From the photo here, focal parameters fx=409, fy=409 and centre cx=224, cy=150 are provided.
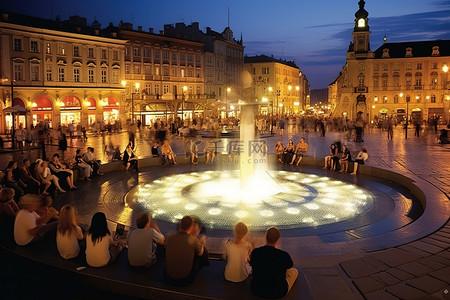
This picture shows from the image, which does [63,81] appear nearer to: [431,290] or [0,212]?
[0,212]

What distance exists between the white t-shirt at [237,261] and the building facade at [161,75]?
48.0 meters

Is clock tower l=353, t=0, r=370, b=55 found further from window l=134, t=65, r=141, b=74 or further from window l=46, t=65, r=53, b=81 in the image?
window l=46, t=65, r=53, b=81

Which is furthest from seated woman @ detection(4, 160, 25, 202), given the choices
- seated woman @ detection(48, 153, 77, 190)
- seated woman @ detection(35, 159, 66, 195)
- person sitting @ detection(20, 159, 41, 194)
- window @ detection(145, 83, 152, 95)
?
window @ detection(145, 83, 152, 95)

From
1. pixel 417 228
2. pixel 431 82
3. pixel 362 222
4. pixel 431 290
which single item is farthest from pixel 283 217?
pixel 431 82

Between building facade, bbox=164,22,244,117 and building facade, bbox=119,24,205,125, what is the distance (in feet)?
8.00

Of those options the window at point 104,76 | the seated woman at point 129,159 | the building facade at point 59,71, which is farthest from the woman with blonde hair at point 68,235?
the window at point 104,76

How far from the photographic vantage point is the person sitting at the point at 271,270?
5.09 meters

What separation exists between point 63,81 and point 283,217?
42.7 metres

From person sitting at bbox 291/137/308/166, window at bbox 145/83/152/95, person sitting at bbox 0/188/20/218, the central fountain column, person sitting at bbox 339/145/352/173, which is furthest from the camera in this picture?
window at bbox 145/83/152/95

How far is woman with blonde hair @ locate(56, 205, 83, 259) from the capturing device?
20.7 feet

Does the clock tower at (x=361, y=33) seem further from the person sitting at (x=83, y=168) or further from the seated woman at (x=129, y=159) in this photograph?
the person sitting at (x=83, y=168)

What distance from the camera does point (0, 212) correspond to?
782 cm

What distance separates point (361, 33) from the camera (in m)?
73.9

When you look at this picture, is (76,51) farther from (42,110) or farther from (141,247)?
(141,247)
